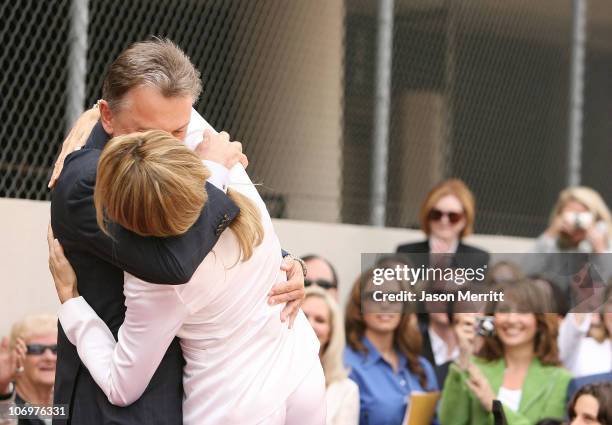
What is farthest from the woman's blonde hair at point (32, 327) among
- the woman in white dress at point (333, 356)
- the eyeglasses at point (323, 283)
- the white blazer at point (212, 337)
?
the white blazer at point (212, 337)

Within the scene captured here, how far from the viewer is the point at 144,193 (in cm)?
215

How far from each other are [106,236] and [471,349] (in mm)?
2855

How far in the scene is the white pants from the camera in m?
2.51

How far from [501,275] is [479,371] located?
42 centimetres

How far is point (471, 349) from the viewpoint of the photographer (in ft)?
15.8

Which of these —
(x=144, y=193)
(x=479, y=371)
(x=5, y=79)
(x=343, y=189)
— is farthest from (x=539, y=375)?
(x=144, y=193)

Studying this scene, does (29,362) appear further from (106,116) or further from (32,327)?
(106,116)

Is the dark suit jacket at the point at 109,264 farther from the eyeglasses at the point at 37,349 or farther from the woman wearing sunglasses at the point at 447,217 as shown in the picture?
the woman wearing sunglasses at the point at 447,217

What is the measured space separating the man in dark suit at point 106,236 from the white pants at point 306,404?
170 mm

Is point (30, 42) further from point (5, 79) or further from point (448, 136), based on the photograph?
point (448, 136)

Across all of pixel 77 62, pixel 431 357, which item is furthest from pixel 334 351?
pixel 77 62

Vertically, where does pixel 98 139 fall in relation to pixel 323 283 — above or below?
above

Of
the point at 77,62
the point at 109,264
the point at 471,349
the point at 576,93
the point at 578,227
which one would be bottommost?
the point at 471,349

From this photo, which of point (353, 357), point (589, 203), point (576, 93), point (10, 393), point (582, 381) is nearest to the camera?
point (10, 393)
